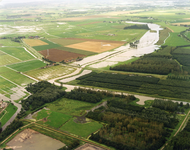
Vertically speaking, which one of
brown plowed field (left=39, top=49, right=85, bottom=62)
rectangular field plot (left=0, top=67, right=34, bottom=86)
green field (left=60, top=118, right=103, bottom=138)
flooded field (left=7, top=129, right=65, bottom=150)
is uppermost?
brown plowed field (left=39, top=49, right=85, bottom=62)

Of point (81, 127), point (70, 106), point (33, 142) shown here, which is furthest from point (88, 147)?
point (70, 106)

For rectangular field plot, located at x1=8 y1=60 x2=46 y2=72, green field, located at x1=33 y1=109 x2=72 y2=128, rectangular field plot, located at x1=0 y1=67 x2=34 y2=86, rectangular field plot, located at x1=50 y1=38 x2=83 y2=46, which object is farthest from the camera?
rectangular field plot, located at x1=50 y1=38 x2=83 y2=46

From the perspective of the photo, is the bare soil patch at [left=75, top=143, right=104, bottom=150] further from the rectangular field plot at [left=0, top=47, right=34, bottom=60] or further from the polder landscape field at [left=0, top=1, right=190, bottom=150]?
the rectangular field plot at [left=0, top=47, right=34, bottom=60]

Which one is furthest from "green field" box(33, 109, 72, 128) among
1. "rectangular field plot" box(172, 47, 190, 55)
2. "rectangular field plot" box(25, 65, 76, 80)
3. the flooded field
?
"rectangular field plot" box(172, 47, 190, 55)

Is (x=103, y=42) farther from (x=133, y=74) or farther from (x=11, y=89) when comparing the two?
(x=11, y=89)

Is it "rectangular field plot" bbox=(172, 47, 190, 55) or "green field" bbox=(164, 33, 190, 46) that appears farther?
"green field" bbox=(164, 33, 190, 46)

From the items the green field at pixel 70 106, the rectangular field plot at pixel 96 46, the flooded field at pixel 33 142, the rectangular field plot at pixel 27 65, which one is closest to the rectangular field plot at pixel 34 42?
the rectangular field plot at pixel 96 46

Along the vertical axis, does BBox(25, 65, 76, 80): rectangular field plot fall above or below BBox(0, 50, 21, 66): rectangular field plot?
below
